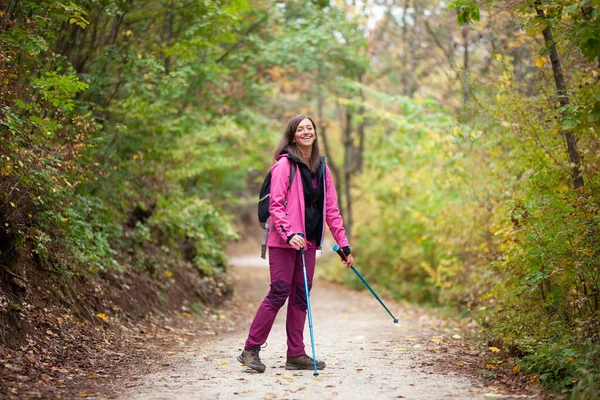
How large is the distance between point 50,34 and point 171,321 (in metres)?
4.16

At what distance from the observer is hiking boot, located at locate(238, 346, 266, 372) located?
546 centimetres

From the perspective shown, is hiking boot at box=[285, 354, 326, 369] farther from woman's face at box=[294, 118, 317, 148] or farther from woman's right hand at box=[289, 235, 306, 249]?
woman's face at box=[294, 118, 317, 148]

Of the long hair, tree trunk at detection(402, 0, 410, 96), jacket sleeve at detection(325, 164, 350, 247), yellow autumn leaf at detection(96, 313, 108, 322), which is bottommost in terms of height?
yellow autumn leaf at detection(96, 313, 108, 322)

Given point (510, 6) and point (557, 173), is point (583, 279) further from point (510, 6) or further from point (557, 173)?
point (510, 6)

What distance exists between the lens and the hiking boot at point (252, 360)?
215 inches

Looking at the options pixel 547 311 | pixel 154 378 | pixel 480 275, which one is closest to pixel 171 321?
pixel 154 378

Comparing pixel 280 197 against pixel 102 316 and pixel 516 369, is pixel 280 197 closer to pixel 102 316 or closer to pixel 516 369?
pixel 516 369

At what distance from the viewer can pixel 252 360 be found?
18.1 ft

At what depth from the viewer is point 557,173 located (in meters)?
6.38

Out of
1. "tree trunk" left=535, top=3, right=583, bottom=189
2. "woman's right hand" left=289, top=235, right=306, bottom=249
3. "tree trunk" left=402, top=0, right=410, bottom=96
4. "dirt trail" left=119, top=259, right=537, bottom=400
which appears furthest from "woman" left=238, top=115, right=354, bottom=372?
"tree trunk" left=402, top=0, right=410, bottom=96

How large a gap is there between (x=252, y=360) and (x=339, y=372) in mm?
758

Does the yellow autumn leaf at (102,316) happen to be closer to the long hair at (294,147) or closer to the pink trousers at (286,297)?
the pink trousers at (286,297)

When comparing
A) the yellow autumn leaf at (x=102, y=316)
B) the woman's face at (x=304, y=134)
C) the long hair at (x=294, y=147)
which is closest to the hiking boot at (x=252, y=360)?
the long hair at (x=294, y=147)

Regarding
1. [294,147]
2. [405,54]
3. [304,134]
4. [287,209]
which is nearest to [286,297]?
[287,209]
